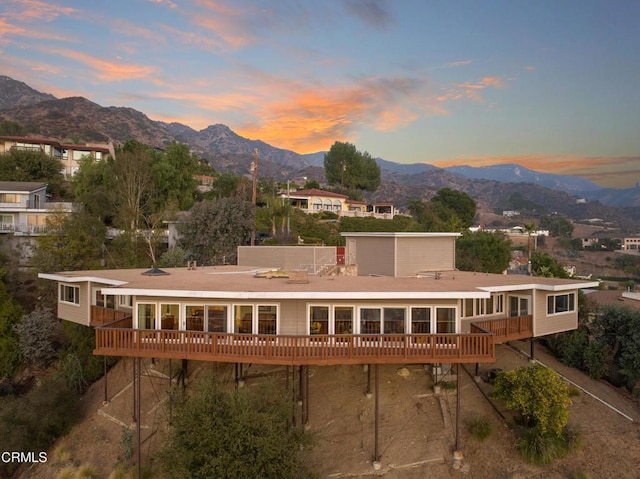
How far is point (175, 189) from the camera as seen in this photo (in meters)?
50.2

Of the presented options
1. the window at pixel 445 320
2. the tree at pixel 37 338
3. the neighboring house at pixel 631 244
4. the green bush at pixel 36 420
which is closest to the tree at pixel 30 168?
the tree at pixel 37 338

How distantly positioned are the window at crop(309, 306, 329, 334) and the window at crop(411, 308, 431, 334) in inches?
124

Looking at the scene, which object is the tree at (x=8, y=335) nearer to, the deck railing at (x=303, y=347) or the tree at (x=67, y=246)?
the tree at (x=67, y=246)

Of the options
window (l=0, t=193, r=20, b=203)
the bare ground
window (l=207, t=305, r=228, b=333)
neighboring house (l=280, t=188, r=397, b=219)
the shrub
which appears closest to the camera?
the bare ground

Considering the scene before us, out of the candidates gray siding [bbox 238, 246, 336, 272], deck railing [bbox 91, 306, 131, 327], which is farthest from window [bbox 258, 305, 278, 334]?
gray siding [bbox 238, 246, 336, 272]

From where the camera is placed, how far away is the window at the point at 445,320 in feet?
52.7

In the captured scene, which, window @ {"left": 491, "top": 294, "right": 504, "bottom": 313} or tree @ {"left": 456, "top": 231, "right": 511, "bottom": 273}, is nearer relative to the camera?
window @ {"left": 491, "top": 294, "right": 504, "bottom": 313}

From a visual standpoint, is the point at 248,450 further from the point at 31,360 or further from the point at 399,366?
the point at 31,360

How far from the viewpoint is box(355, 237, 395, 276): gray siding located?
24.5 m

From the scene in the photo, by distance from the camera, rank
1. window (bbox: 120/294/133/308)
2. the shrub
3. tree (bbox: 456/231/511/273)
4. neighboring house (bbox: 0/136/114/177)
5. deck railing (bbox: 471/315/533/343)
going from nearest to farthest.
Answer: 1. the shrub
2. deck railing (bbox: 471/315/533/343)
3. window (bbox: 120/294/133/308)
4. tree (bbox: 456/231/511/273)
5. neighboring house (bbox: 0/136/114/177)

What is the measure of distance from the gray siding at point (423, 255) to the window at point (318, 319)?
361 inches

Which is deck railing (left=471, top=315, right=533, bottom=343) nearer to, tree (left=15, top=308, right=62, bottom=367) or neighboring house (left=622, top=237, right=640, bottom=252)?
tree (left=15, top=308, right=62, bottom=367)

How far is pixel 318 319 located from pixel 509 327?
8024mm

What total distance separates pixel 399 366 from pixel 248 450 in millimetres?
9056
